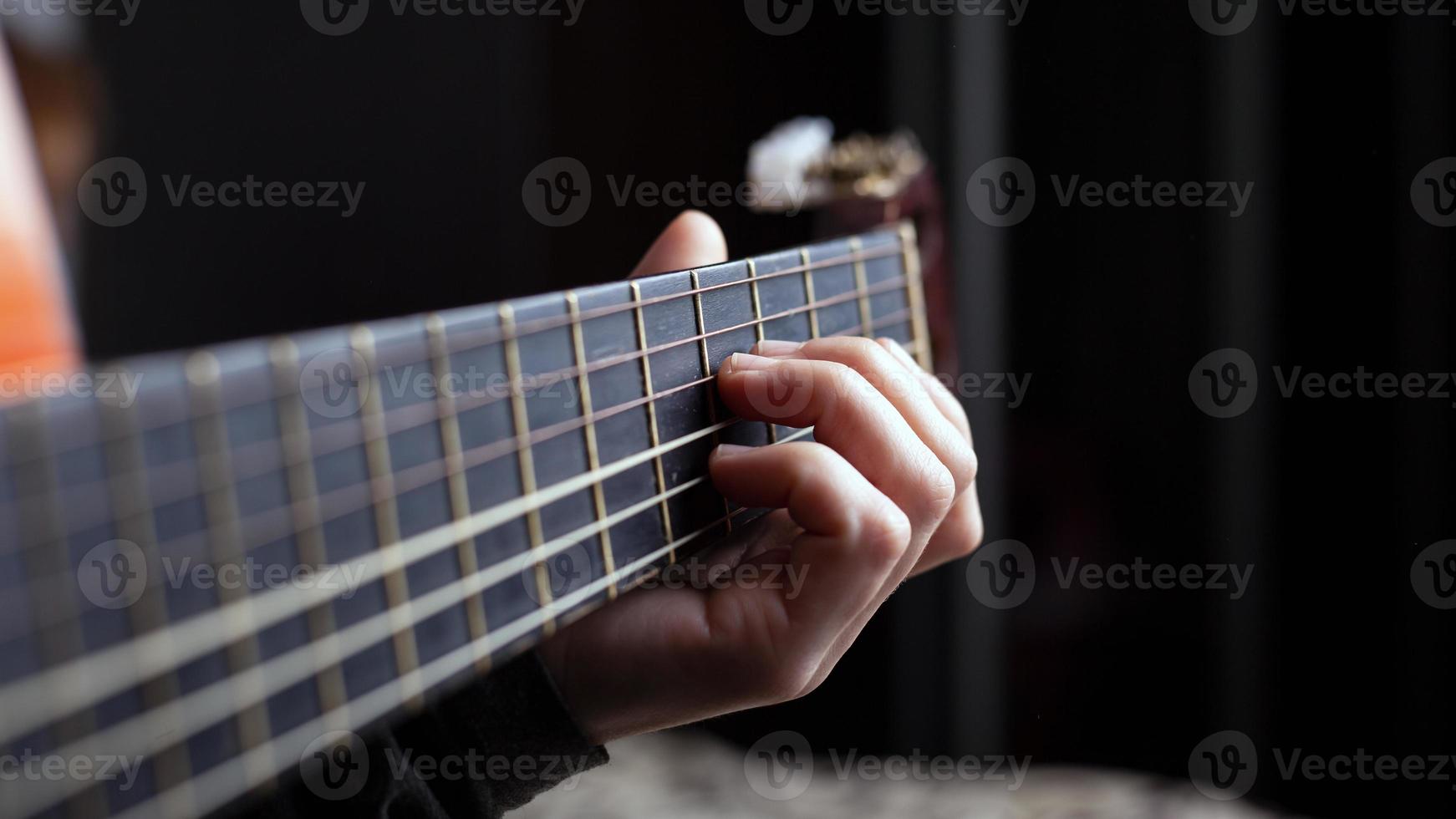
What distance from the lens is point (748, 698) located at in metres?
0.53

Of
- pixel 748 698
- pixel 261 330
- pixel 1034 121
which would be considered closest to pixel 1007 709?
pixel 1034 121

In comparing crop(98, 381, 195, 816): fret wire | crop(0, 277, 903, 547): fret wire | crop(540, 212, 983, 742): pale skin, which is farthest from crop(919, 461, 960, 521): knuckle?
crop(98, 381, 195, 816): fret wire

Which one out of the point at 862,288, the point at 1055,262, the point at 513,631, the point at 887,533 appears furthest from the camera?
the point at 1055,262

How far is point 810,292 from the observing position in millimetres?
552

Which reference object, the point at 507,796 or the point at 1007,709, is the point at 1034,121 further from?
the point at 507,796

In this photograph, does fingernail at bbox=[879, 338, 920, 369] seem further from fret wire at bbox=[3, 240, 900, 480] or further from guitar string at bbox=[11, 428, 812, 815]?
guitar string at bbox=[11, 428, 812, 815]

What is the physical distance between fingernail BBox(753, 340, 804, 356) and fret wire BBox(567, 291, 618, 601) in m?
0.11

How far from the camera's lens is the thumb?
61cm

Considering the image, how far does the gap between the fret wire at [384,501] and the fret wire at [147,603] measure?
66 millimetres

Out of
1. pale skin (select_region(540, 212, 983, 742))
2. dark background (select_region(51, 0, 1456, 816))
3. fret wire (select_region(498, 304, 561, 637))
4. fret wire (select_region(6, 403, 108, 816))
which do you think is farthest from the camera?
dark background (select_region(51, 0, 1456, 816))

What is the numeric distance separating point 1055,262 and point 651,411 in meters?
1.01

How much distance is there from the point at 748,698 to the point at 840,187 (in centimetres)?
39

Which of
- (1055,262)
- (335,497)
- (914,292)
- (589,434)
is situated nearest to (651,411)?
(589,434)

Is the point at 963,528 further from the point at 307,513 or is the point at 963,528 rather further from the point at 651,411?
Answer: the point at 307,513
